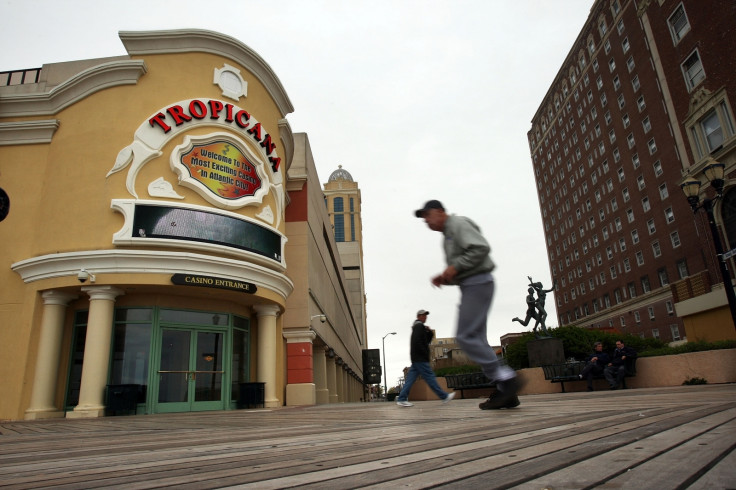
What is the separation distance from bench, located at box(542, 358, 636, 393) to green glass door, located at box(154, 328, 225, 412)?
11638 millimetres

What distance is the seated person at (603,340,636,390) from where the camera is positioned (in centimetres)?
1409

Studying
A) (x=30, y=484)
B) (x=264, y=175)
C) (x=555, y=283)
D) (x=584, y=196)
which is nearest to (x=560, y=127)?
(x=584, y=196)

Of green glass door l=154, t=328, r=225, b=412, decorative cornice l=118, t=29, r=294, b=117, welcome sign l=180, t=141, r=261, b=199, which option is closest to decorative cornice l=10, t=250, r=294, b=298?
green glass door l=154, t=328, r=225, b=412

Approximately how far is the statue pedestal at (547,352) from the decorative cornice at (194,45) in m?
15.8

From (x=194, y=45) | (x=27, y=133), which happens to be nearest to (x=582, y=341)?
(x=194, y=45)

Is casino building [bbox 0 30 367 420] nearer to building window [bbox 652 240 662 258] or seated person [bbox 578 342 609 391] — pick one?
seated person [bbox 578 342 609 391]

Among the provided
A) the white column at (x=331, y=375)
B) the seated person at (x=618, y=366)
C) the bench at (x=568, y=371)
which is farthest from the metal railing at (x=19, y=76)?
the seated person at (x=618, y=366)

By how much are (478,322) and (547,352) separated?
16200 mm

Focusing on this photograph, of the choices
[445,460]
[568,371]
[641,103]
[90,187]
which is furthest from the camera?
[641,103]

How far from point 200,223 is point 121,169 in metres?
3.00

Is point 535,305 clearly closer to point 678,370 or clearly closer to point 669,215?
point 678,370

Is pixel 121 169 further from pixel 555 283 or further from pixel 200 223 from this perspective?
pixel 555 283

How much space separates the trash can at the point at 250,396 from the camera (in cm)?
1592

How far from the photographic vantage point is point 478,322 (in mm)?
3982
